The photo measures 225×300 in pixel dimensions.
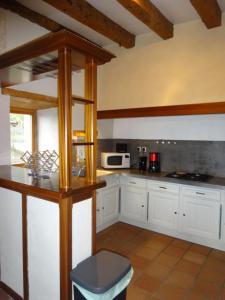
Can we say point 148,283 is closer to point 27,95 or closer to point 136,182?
point 136,182

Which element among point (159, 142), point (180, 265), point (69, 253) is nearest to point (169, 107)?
point (159, 142)

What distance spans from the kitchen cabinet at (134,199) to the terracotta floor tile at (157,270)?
91 centimetres

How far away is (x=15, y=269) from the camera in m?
1.94

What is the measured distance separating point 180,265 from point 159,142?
6.22 ft

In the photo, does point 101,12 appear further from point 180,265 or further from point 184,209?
point 180,265

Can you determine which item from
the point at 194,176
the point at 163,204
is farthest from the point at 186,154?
the point at 163,204

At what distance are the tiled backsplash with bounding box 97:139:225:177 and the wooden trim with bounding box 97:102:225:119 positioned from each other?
60cm

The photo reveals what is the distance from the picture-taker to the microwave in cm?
375

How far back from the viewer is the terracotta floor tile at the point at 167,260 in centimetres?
254

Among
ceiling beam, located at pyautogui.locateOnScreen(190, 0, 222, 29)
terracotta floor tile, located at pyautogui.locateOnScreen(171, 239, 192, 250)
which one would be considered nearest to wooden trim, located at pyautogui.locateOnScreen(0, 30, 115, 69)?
ceiling beam, located at pyautogui.locateOnScreen(190, 0, 222, 29)

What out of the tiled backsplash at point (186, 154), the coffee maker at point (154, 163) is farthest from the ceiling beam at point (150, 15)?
the coffee maker at point (154, 163)

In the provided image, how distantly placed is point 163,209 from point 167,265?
82 cm

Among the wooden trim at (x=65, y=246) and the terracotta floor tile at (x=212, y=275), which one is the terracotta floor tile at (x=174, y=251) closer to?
the terracotta floor tile at (x=212, y=275)

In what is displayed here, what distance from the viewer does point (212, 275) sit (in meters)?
2.35
